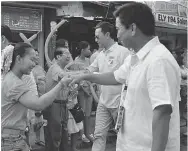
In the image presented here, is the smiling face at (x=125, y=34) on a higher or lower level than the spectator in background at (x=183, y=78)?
higher

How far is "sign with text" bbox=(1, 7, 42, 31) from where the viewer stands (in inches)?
264

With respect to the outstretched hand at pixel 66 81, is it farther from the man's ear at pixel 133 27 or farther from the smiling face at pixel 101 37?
the smiling face at pixel 101 37

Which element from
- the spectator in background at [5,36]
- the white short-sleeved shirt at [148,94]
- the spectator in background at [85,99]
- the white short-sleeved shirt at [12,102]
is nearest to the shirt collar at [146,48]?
the white short-sleeved shirt at [148,94]

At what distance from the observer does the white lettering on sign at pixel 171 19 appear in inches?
402

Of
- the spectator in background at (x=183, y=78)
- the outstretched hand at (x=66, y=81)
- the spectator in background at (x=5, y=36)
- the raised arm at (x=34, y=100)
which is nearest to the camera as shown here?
the raised arm at (x=34, y=100)

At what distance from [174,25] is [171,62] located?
9.35 m

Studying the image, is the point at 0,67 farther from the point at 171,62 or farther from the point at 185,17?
the point at 185,17

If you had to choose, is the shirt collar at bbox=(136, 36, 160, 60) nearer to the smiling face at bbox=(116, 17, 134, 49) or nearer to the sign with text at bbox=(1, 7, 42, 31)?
the smiling face at bbox=(116, 17, 134, 49)

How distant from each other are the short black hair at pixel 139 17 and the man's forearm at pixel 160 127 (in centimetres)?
55

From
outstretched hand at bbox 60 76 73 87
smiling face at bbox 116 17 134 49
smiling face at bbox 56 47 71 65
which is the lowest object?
outstretched hand at bbox 60 76 73 87

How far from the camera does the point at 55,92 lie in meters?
2.94

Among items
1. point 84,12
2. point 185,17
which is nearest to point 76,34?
point 84,12

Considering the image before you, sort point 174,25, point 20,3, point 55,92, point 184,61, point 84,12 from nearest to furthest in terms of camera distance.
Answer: point 55,92, point 20,3, point 184,61, point 84,12, point 174,25

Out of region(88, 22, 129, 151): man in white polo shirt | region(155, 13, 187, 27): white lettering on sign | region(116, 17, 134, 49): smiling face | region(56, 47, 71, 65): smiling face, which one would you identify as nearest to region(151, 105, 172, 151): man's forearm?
region(116, 17, 134, 49): smiling face
